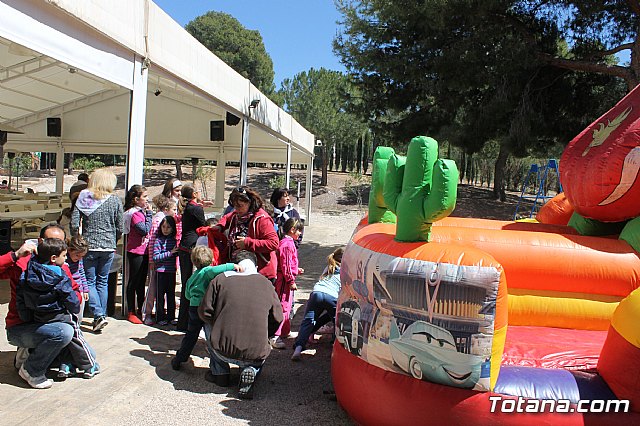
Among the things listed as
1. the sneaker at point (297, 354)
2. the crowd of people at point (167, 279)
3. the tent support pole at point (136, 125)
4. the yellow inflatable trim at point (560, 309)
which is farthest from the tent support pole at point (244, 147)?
the yellow inflatable trim at point (560, 309)

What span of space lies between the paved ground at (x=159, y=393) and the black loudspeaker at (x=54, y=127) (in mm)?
9777

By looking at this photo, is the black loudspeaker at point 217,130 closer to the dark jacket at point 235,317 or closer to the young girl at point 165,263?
the young girl at point 165,263

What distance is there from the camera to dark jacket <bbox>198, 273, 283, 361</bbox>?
3832mm

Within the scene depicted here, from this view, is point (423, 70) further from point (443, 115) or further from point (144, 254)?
point (144, 254)

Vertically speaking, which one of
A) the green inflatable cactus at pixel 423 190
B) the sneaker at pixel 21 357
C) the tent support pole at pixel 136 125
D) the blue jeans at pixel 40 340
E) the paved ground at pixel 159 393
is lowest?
the paved ground at pixel 159 393

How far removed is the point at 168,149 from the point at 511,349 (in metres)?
11.7

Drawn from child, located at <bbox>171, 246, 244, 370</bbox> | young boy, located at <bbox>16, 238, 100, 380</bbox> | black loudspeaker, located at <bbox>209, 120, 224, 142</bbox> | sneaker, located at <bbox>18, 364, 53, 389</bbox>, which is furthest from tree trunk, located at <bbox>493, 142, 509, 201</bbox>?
sneaker, located at <bbox>18, 364, 53, 389</bbox>

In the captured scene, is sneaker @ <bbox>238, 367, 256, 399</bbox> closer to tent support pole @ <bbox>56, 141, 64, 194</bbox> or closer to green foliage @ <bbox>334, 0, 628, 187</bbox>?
green foliage @ <bbox>334, 0, 628, 187</bbox>

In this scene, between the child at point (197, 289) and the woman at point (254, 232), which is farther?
the woman at point (254, 232)

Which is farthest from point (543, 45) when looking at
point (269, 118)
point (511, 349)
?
point (511, 349)

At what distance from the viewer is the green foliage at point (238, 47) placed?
39.4 m

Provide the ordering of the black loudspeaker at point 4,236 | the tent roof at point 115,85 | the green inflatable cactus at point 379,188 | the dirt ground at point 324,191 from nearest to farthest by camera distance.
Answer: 1. the tent roof at point 115,85
2. the green inflatable cactus at point 379,188
3. the black loudspeaker at point 4,236
4. the dirt ground at point 324,191

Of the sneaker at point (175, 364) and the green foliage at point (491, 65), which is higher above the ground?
the green foliage at point (491, 65)

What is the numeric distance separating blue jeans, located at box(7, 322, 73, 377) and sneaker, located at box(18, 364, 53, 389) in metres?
0.02
